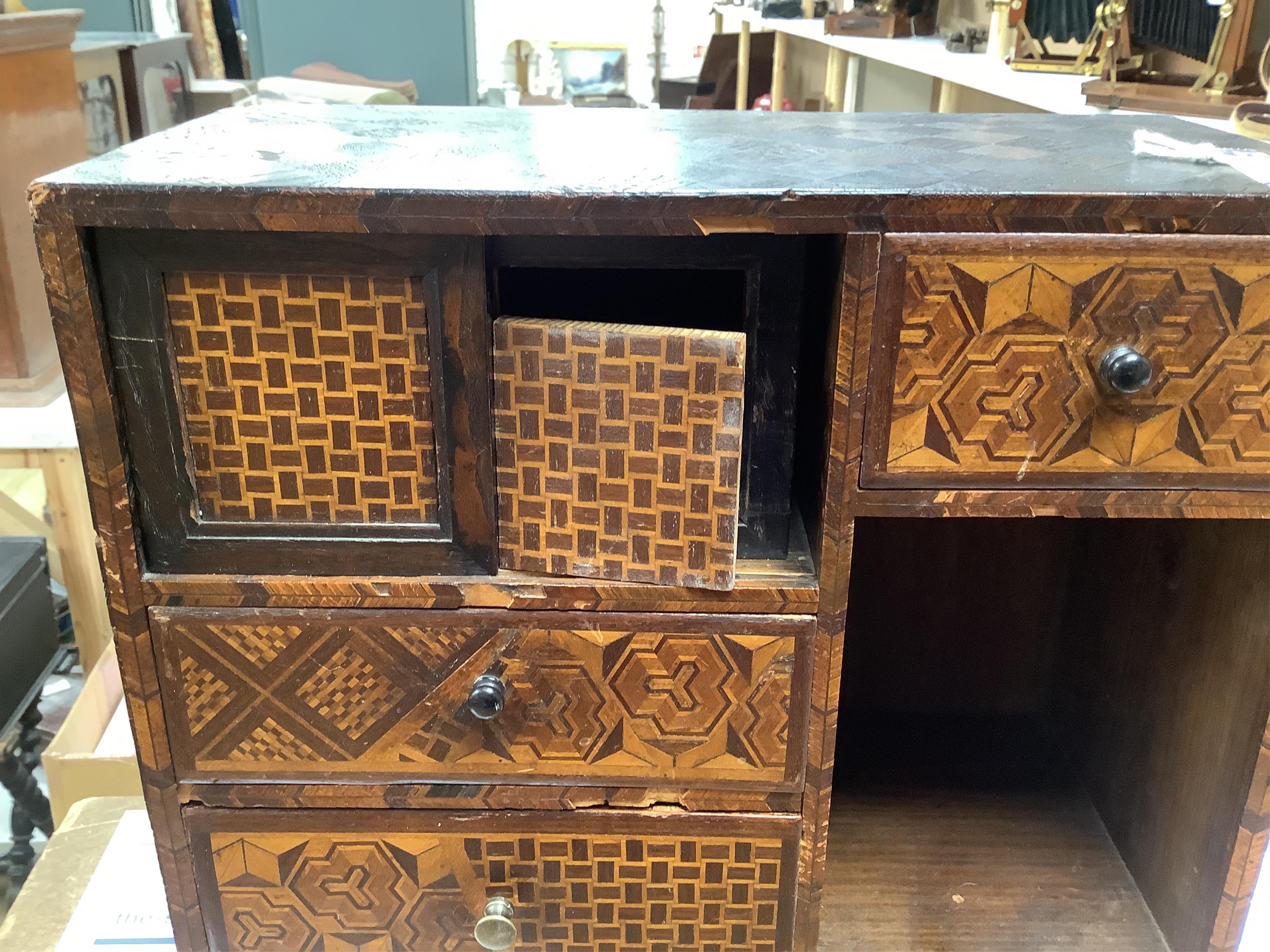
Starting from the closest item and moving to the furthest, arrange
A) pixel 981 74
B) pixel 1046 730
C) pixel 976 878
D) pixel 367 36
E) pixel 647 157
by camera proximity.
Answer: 1. pixel 647 157
2. pixel 976 878
3. pixel 1046 730
4. pixel 981 74
5. pixel 367 36

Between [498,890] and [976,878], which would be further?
[976,878]

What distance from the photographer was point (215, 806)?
80cm

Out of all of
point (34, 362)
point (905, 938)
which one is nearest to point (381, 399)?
point (905, 938)

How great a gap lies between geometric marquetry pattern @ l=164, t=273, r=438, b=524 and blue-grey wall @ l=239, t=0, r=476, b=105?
1.92 m

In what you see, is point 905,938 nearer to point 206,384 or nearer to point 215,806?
point 215,806

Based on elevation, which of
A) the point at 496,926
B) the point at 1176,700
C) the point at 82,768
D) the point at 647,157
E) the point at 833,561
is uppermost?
the point at 647,157

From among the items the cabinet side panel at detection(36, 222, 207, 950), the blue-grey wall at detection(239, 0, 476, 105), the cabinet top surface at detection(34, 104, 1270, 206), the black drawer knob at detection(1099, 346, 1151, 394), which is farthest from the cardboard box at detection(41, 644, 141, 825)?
the blue-grey wall at detection(239, 0, 476, 105)

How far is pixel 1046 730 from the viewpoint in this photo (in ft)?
4.14

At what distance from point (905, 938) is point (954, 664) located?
1.37ft

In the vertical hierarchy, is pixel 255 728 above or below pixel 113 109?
below

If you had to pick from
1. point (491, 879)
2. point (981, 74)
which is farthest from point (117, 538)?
point (981, 74)

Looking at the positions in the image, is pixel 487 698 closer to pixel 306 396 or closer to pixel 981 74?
pixel 306 396

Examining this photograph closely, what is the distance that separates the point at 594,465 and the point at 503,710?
0.67 ft

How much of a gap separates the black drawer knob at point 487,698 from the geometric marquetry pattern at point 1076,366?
1.05 feet
